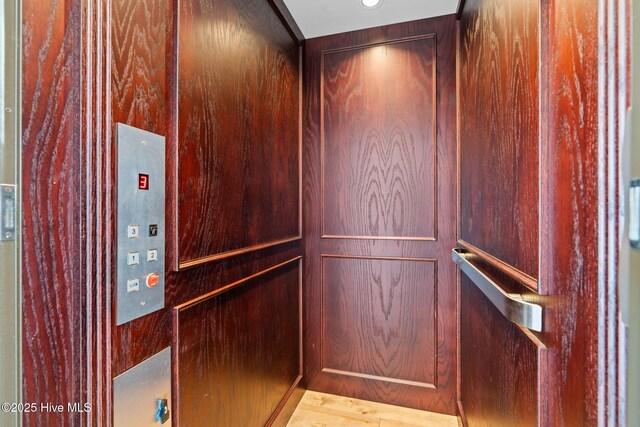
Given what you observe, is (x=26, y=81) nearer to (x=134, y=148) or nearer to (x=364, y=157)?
(x=134, y=148)

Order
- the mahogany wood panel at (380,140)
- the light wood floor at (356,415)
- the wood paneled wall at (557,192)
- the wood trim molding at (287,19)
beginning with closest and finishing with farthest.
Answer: the wood paneled wall at (557,192)
the wood trim molding at (287,19)
the light wood floor at (356,415)
the mahogany wood panel at (380,140)

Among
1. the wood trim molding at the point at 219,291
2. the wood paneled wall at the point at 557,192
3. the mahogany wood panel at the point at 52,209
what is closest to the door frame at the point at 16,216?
the mahogany wood panel at the point at 52,209

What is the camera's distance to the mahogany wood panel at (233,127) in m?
0.90

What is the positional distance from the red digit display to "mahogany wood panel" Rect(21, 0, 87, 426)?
139 mm

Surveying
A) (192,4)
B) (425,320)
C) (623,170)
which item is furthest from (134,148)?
(425,320)

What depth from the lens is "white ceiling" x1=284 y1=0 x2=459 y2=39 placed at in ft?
5.19

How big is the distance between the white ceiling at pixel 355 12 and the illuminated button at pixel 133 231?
1444mm

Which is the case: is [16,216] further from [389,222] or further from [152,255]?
[389,222]

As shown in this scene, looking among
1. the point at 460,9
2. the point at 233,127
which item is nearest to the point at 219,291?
the point at 233,127

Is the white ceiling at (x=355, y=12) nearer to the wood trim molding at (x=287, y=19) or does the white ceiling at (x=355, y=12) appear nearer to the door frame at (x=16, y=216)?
the wood trim molding at (x=287, y=19)

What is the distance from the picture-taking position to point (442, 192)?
1.74 m

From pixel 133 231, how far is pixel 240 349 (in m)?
0.72

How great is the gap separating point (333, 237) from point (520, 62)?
4.41ft

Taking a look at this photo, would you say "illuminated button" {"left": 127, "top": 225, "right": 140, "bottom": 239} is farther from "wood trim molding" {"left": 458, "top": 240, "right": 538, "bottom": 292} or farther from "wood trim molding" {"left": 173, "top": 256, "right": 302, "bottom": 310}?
"wood trim molding" {"left": 458, "top": 240, "right": 538, "bottom": 292}
